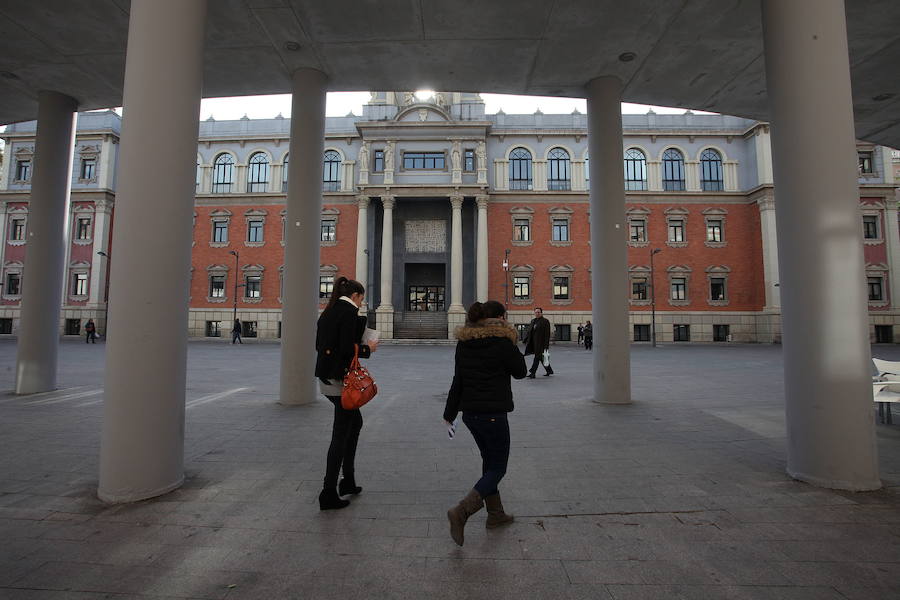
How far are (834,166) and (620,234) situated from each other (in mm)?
4352

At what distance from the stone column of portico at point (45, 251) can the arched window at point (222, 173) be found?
31.2 meters

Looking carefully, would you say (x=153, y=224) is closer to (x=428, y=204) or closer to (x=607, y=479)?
(x=607, y=479)

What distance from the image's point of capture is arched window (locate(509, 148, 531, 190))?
37000mm

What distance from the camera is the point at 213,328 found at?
37.2 meters

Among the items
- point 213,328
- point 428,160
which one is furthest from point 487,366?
point 213,328

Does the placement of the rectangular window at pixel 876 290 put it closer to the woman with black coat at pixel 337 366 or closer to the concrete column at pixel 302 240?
the concrete column at pixel 302 240

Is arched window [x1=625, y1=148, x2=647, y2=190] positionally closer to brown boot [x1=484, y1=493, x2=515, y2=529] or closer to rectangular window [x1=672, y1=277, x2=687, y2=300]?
rectangular window [x1=672, y1=277, x2=687, y2=300]

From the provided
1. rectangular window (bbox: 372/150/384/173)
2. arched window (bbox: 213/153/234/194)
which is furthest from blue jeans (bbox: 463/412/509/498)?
arched window (bbox: 213/153/234/194)

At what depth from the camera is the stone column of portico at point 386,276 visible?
1326 inches

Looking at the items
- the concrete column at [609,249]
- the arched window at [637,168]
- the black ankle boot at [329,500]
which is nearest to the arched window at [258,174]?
the arched window at [637,168]

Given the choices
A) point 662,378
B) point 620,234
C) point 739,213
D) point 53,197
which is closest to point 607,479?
point 620,234

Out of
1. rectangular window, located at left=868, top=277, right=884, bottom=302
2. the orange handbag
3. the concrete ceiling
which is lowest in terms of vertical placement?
the orange handbag

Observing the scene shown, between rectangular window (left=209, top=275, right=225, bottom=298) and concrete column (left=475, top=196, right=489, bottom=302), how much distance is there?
2033cm

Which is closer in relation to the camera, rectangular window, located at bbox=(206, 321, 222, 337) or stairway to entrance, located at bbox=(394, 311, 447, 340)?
stairway to entrance, located at bbox=(394, 311, 447, 340)
